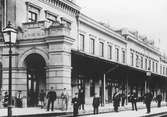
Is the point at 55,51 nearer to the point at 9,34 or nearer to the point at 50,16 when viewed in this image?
the point at 50,16

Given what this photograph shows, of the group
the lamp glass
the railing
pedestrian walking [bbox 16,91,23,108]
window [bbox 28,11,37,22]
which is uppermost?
window [bbox 28,11,37,22]

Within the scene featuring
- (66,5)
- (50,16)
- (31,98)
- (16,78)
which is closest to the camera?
(16,78)

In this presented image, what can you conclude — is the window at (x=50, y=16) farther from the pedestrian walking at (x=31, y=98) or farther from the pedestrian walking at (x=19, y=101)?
the pedestrian walking at (x=19, y=101)

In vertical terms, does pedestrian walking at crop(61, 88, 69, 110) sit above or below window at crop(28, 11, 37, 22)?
below

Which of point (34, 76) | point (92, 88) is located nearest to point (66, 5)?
point (34, 76)

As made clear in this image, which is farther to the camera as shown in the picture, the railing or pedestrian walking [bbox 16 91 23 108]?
pedestrian walking [bbox 16 91 23 108]

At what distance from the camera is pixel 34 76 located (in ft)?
80.1

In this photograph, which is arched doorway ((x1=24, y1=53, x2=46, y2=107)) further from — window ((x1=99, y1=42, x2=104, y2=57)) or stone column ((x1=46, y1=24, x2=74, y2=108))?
window ((x1=99, y1=42, x2=104, y2=57))

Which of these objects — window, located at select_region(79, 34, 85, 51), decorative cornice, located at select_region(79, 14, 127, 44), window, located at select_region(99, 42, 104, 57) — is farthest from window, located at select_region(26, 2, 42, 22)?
window, located at select_region(99, 42, 104, 57)

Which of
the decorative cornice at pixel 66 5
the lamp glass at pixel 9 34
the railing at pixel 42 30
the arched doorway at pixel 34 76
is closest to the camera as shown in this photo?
the lamp glass at pixel 9 34

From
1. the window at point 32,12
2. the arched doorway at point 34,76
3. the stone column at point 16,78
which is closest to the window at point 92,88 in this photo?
the arched doorway at point 34,76

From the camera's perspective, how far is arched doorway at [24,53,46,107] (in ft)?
76.8

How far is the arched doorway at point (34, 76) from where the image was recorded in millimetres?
23422

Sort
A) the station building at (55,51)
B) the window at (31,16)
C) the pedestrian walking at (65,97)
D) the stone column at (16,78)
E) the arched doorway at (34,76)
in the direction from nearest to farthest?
the pedestrian walking at (65,97) < the station building at (55,51) < the stone column at (16,78) < the arched doorway at (34,76) < the window at (31,16)
